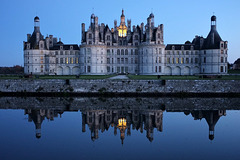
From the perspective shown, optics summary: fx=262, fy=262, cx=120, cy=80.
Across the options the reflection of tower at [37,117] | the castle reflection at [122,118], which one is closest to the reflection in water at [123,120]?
the castle reflection at [122,118]

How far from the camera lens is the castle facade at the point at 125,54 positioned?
186 feet

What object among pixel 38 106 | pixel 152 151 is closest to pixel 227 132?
pixel 152 151

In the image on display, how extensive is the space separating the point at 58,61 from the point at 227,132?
2005 inches

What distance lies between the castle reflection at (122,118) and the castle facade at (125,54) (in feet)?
117

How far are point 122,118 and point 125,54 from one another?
43.3 metres

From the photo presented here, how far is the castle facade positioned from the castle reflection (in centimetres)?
3560

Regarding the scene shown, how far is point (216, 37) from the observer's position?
192 ft

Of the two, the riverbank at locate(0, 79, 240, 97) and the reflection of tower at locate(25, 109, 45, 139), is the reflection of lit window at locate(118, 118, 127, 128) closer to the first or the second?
the reflection of tower at locate(25, 109, 45, 139)

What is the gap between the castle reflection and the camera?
15.7 metres

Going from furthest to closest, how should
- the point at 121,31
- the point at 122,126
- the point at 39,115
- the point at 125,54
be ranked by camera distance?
the point at 121,31, the point at 125,54, the point at 39,115, the point at 122,126

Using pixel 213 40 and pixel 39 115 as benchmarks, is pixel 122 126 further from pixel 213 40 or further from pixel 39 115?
pixel 213 40

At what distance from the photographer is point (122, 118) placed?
61.6 ft

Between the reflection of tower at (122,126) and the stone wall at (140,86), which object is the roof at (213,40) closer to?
the stone wall at (140,86)

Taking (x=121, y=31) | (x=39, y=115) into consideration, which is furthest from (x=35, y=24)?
(x=39, y=115)
